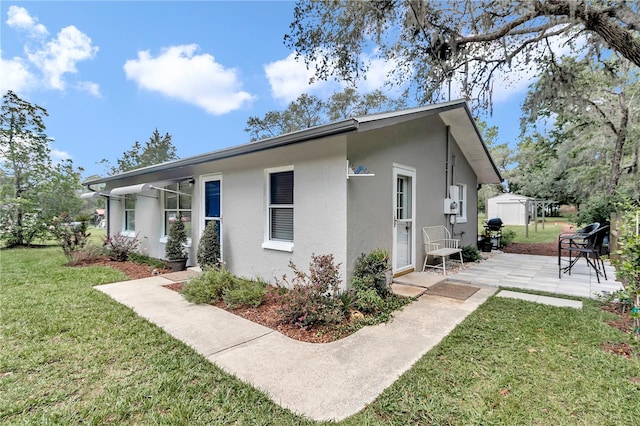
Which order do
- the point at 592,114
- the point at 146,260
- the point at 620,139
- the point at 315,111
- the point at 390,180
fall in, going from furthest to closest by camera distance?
the point at 315,111
the point at 592,114
the point at 620,139
the point at 146,260
the point at 390,180

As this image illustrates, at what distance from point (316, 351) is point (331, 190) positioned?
2.57 m

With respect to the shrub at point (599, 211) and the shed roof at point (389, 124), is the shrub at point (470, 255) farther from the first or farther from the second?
the shrub at point (599, 211)

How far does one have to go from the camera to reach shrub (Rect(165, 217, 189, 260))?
793 cm

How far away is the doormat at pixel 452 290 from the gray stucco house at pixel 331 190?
0.82 meters

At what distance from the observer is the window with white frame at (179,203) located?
8703 mm

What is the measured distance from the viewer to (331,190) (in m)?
5.04

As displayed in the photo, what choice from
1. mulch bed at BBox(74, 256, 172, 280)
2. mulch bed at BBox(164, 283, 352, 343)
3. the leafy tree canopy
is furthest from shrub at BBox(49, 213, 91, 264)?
mulch bed at BBox(164, 283, 352, 343)

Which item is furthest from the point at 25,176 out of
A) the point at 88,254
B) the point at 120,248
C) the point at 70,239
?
the point at 120,248

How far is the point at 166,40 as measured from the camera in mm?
11781

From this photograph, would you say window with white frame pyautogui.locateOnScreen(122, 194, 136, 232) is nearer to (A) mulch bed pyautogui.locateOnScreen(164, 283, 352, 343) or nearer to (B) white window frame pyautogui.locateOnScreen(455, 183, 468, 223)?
(A) mulch bed pyautogui.locateOnScreen(164, 283, 352, 343)

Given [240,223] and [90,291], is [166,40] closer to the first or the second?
[240,223]

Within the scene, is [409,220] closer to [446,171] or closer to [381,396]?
[446,171]

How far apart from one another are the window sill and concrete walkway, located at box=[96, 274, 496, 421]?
5.46ft

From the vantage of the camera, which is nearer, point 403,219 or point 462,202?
point 403,219
